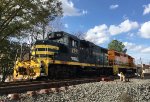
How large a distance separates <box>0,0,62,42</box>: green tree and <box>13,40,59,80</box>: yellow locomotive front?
7.17 m

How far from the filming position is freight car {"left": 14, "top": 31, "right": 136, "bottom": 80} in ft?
74.6

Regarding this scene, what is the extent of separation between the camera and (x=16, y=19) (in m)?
31.9

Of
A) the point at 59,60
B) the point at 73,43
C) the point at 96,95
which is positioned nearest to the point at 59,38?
the point at 73,43

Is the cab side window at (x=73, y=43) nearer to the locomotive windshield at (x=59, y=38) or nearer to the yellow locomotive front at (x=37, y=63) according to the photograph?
the locomotive windshield at (x=59, y=38)

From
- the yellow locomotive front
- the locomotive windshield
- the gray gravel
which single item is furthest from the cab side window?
the gray gravel

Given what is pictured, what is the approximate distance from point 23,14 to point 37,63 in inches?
389

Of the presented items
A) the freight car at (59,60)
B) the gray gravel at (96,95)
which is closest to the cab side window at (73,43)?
the freight car at (59,60)

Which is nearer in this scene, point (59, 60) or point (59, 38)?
point (59, 60)

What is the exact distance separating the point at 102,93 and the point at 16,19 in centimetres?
1785

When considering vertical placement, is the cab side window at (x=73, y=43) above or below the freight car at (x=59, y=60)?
above

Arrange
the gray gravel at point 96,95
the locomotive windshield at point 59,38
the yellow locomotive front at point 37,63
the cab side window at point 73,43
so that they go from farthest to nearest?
the cab side window at point 73,43
the locomotive windshield at point 59,38
the yellow locomotive front at point 37,63
the gray gravel at point 96,95

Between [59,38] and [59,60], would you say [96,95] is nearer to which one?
[59,60]

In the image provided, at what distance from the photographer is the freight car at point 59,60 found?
22.8 metres

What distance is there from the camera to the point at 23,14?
3097 centimetres
